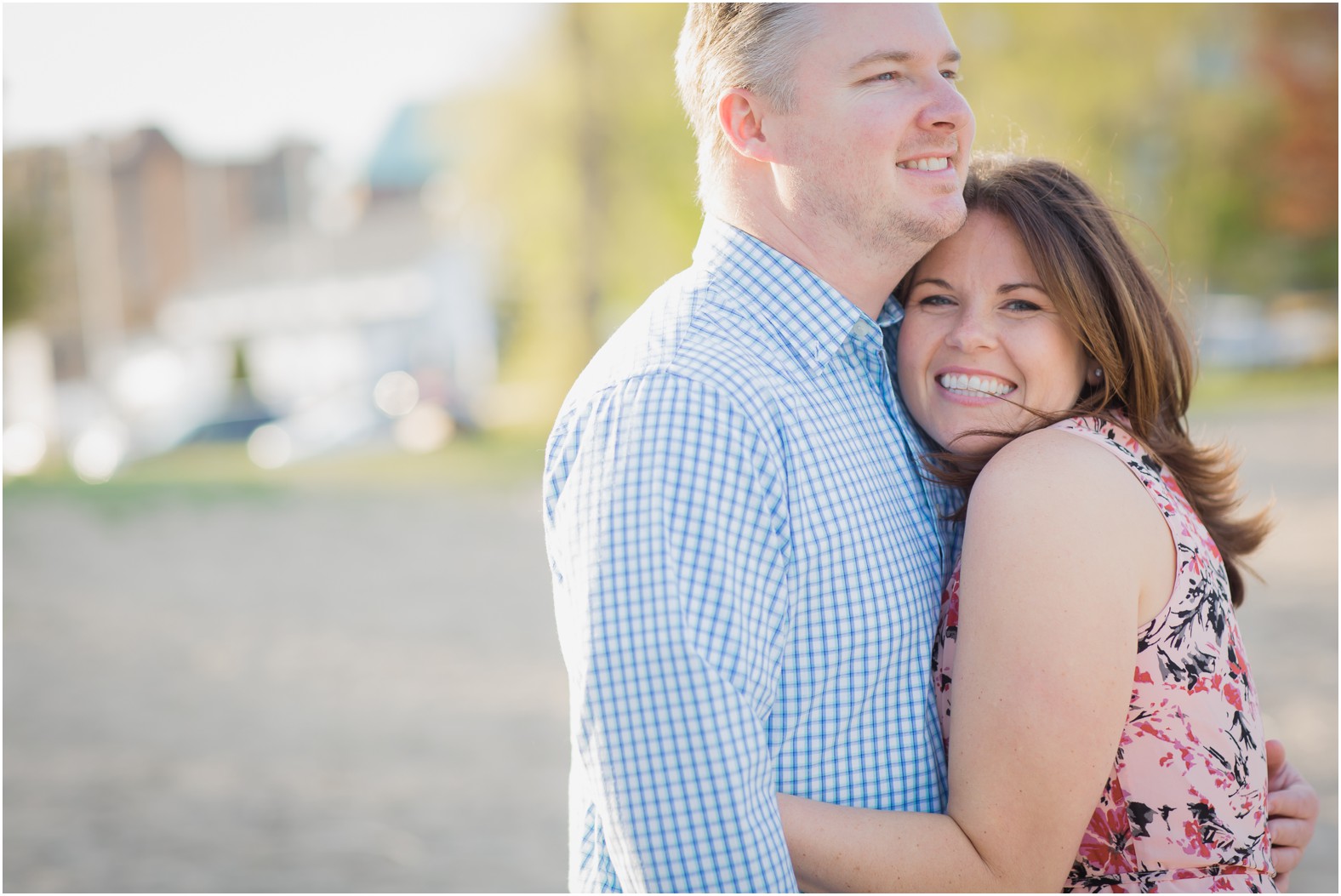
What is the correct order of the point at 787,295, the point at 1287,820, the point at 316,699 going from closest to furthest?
the point at 787,295 → the point at 1287,820 → the point at 316,699

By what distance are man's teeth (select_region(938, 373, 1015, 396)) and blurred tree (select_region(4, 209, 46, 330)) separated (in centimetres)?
2147

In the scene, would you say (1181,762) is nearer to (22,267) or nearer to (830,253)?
(830,253)

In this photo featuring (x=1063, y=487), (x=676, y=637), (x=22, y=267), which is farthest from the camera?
(x=22, y=267)

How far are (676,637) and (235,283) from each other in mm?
38848

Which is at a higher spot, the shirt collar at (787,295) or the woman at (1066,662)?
the shirt collar at (787,295)

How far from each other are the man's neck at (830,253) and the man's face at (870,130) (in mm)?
18

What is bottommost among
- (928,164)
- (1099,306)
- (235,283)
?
(1099,306)

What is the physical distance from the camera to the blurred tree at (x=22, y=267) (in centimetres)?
2072

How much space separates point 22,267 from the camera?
21.3 m

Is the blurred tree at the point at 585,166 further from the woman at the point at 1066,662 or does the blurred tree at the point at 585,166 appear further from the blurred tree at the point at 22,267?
the woman at the point at 1066,662

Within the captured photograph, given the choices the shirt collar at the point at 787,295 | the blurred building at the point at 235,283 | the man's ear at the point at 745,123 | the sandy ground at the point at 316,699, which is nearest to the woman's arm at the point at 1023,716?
the shirt collar at the point at 787,295

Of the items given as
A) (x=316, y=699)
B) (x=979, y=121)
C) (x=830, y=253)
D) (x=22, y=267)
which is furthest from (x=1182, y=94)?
(x=830, y=253)

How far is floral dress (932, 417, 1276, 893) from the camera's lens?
195cm

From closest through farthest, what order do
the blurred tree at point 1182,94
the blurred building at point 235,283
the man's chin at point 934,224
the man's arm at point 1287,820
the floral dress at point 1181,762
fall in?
1. the floral dress at point 1181,762
2. the man's chin at point 934,224
3. the man's arm at point 1287,820
4. the blurred tree at point 1182,94
5. the blurred building at point 235,283
